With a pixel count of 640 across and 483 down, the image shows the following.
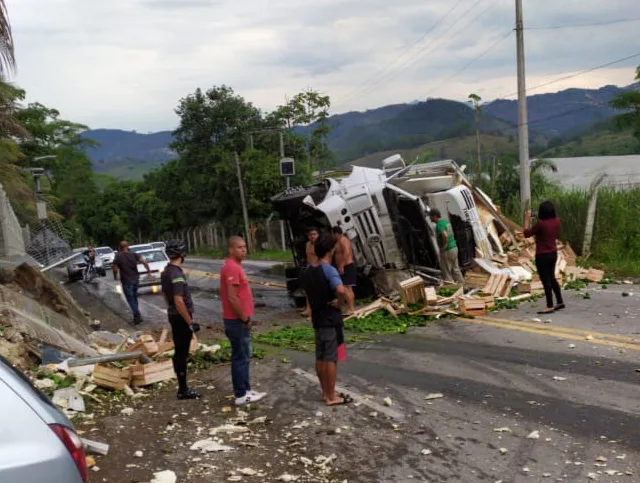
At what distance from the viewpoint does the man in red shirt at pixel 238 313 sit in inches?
303

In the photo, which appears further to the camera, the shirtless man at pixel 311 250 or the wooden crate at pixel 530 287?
the wooden crate at pixel 530 287

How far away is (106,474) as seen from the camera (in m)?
5.81

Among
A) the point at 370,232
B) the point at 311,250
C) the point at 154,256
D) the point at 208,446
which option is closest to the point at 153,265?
the point at 154,256

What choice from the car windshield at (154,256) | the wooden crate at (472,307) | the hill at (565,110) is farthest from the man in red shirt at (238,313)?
the hill at (565,110)

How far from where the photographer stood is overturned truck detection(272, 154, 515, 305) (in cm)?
1449

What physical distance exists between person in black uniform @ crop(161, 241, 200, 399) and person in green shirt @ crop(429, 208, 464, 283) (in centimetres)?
723

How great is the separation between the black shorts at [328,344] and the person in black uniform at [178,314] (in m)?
1.61

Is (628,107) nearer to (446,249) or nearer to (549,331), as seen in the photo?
(446,249)

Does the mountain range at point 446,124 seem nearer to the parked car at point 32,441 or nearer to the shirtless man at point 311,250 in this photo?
the shirtless man at point 311,250

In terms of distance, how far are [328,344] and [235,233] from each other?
140ft

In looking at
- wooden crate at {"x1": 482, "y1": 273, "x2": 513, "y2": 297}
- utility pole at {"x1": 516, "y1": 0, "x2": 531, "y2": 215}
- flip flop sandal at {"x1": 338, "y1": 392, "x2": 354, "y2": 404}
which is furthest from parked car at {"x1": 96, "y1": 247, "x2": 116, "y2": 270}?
flip flop sandal at {"x1": 338, "y1": 392, "x2": 354, "y2": 404}

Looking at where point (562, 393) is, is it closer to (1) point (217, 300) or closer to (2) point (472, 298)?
(2) point (472, 298)

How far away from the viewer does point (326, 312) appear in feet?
24.4

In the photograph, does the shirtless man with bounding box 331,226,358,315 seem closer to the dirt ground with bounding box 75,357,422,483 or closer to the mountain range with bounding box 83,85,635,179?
the dirt ground with bounding box 75,357,422,483
